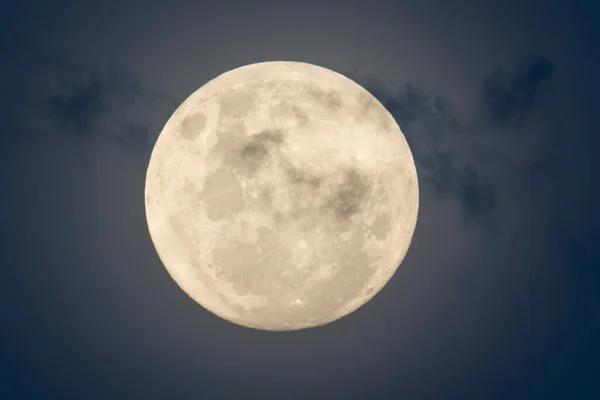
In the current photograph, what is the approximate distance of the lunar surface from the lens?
8.12 meters

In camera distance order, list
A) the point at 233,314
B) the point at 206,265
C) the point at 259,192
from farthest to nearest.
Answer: the point at 233,314 → the point at 206,265 → the point at 259,192

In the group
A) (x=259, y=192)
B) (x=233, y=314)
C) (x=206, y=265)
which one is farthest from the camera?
(x=233, y=314)

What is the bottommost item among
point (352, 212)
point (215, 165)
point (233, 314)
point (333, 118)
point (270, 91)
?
point (233, 314)

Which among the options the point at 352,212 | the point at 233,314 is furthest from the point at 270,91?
the point at 233,314

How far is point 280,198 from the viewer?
317 inches

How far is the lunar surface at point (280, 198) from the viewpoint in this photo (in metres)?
8.12

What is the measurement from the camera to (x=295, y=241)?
8086 millimetres

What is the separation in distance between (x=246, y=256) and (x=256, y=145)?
187 cm

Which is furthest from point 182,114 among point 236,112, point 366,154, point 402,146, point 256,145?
point 402,146

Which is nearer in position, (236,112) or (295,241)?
(295,241)

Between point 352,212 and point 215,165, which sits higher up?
point 215,165

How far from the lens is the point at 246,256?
8141 mm

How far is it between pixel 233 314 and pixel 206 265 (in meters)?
1.27

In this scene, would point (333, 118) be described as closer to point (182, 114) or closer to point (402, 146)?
point (402, 146)
